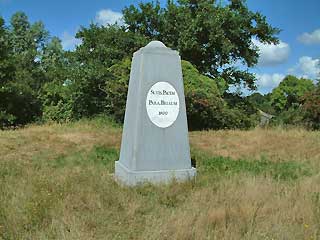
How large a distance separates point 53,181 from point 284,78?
1949 inches

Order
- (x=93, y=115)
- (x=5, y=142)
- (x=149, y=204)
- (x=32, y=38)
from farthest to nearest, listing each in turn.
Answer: (x=32, y=38) → (x=93, y=115) → (x=5, y=142) → (x=149, y=204)

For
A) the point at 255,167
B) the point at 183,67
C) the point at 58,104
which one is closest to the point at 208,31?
the point at 183,67

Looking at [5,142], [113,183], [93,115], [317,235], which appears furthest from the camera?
[93,115]

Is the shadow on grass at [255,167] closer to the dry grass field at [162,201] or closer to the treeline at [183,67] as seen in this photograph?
the dry grass field at [162,201]

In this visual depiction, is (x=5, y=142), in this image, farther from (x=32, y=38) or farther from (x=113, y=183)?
(x=32, y=38)

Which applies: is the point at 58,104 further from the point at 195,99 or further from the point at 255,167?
the point at 255,167

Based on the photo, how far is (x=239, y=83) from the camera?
20.2 meters

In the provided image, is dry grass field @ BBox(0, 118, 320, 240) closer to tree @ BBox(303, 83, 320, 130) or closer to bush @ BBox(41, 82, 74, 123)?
tree @ BBox(303, 83, 320, 130)

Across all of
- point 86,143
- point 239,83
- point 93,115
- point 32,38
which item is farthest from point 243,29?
point 32,38

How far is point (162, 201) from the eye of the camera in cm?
505

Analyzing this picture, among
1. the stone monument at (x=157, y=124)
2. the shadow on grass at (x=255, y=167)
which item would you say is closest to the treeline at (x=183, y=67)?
the shadow on grass at (x=255, y=167)

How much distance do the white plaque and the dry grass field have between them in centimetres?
106

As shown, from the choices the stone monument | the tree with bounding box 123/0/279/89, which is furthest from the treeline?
the stone monument

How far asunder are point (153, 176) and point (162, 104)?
1180mm
